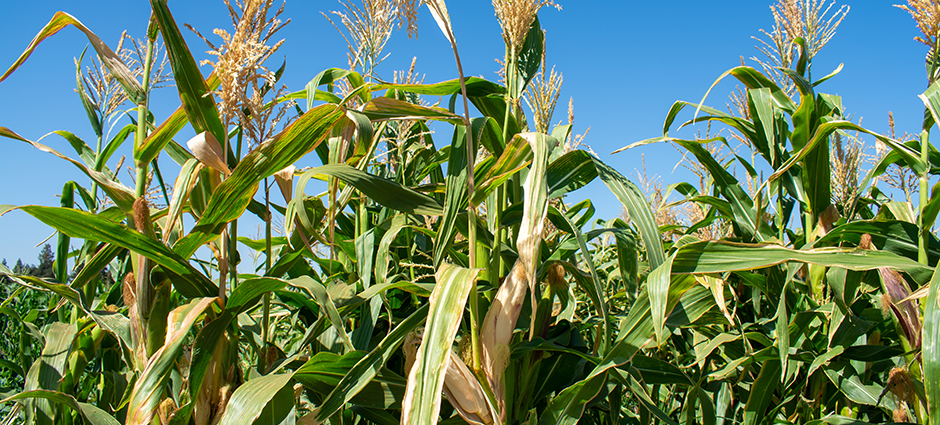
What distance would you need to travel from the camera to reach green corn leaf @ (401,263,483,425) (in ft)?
2.45

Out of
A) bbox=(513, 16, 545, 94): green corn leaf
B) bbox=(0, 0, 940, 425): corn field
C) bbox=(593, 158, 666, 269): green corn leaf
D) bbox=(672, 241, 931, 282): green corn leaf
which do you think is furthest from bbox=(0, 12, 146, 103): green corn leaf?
bbox=(672, 241, 931, 282): green corn leaf

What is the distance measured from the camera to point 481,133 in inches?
48.6

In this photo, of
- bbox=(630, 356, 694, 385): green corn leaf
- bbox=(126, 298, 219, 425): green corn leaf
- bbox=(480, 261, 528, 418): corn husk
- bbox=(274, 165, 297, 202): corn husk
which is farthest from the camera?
bbox=(630, 356, 694, 385): green corn leaf

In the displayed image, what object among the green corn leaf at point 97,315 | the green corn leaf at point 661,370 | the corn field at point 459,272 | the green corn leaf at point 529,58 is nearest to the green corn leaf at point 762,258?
the corn field at point 459,272

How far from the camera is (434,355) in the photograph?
2.56 ft

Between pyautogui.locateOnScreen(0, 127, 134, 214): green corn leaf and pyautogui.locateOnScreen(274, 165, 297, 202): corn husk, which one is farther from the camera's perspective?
pyautogui.locateOnScreen(274, 165, 297, 202): corn husk

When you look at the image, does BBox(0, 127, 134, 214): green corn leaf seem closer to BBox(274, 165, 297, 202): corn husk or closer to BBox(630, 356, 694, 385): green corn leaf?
BBox(274, 165, 297, 202): corn husk

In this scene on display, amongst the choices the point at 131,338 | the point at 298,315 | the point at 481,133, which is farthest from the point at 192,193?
the point at 481,133

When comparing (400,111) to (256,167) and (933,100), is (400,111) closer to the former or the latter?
(256,167)

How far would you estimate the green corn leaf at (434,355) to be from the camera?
748 millimetres

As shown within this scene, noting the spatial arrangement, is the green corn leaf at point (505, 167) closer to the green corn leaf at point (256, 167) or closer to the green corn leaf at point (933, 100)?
the green corn leaf at point (256, 167)

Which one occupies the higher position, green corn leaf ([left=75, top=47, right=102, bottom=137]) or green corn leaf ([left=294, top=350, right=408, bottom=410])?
green corn leaf ([left=75, top=47, right=102, bottom=137])

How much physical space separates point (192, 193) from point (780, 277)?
156cm

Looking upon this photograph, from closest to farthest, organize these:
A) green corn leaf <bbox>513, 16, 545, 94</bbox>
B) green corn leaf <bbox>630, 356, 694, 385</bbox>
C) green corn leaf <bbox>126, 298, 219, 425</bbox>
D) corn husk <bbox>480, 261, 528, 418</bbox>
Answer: green corn leaf <bbox>126, 298, 219, 425</bbox>, corn husk <bbox>480, 261, 528, 418</bbox>, green corn leaf <bbox>630, 356, 694, 385</bbox>, green corn leaf <bbox>513, 16, 545, 94</bbox>
